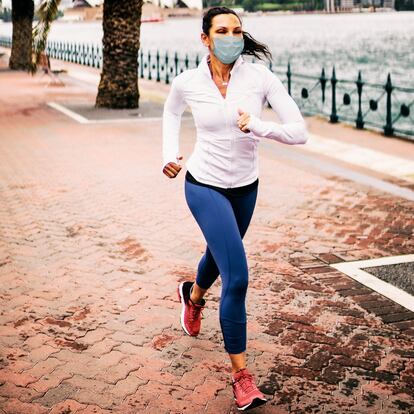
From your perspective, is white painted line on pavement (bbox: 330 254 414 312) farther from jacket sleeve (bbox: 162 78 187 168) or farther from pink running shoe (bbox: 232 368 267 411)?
jacket sleeve (bbox: 162 78 187 168)

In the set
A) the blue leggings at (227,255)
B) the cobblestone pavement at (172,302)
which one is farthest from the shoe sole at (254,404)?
the blue leggings at (227,255)

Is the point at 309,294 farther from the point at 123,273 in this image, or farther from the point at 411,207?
the point at 411,207

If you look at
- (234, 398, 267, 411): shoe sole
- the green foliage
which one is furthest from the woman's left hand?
the green foliage

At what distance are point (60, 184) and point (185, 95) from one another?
6.09m

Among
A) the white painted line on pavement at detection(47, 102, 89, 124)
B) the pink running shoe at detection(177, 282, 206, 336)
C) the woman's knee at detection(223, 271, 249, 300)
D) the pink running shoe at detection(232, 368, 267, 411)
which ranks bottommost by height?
the pink running shoe at detection(232, 368, 267, 411)

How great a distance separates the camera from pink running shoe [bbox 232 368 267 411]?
3711 mm

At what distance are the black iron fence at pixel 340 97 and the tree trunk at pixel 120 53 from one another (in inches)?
178

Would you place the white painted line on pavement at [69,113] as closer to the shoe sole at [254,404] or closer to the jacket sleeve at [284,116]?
the jacket sleeve at [284,116]

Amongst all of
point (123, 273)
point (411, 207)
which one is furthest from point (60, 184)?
point (411, 207)

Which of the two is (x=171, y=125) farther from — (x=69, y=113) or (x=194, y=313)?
(x=69, y=113)

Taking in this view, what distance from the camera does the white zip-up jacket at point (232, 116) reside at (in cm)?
374

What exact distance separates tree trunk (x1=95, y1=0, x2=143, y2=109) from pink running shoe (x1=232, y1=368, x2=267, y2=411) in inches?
574

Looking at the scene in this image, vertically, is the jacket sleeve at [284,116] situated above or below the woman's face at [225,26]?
below

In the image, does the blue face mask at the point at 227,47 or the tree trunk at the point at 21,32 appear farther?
the tree trunk at the point at 21,32
